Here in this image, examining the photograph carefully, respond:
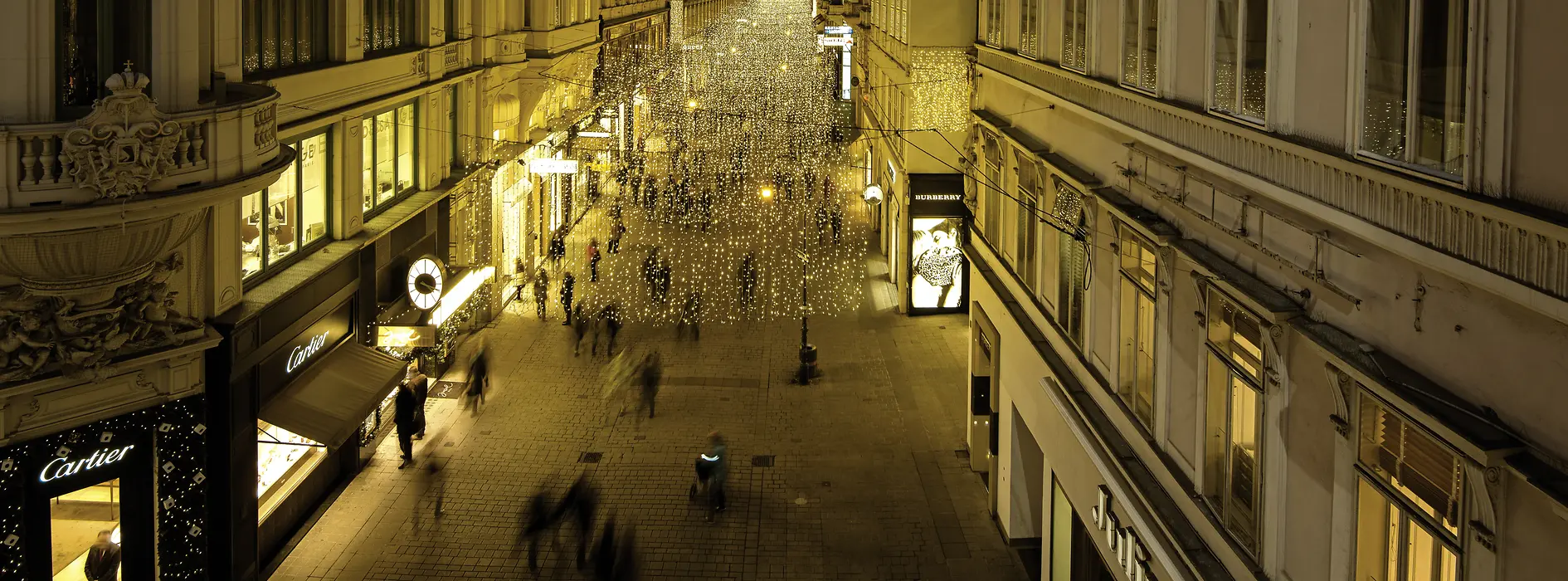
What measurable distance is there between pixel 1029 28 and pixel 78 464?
43.4 feet

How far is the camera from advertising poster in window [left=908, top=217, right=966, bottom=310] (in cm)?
3062

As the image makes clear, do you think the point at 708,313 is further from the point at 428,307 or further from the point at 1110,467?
the point at 1110,467

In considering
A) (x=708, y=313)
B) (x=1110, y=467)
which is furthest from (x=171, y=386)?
(x=708, y=313)

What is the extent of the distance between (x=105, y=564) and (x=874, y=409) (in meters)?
15.1

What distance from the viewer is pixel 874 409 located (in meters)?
24.9

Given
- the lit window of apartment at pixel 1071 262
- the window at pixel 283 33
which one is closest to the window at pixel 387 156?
the window at pixel 283 33

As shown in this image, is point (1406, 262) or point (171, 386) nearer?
point (1406, 262)

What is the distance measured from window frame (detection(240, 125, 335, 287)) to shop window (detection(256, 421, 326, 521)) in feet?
7.28

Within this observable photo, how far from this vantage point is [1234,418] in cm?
888

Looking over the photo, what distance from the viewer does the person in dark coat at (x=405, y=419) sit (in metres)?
20.8

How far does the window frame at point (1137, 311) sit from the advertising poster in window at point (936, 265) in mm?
18254

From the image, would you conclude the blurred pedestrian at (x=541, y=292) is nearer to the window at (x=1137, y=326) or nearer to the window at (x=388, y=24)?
the window at (x=388, y=24)

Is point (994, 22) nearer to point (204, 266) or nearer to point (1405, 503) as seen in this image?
point (204, 266)

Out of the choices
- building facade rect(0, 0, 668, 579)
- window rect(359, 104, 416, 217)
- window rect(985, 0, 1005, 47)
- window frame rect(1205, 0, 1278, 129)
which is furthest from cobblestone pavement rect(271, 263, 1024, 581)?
window frame rect(1205, 0, 1278, 129)
